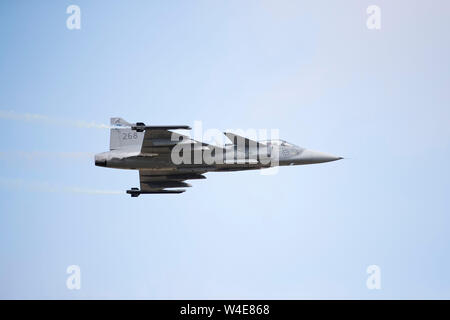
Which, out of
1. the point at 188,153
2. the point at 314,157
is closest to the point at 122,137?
the point at 188,153

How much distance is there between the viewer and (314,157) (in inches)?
1657

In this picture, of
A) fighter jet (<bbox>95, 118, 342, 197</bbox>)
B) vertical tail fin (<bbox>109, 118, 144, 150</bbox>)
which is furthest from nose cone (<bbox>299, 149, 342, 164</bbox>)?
vertical tail fin (<bbox>109, 118, 144, 150</bbox>)

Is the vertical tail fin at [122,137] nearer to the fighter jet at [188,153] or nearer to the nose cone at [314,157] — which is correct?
the fighter jet at [188,153]

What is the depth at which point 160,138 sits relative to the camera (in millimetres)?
39875

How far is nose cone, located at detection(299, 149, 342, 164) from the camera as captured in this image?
41969 mm

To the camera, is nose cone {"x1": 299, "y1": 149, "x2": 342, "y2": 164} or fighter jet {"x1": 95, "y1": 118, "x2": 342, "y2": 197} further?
nose cone {"x1": 299, "y1": 149, "x2": 342, "y2": 164}

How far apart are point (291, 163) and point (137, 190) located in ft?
31.3

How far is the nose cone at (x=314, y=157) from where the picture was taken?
41969mm

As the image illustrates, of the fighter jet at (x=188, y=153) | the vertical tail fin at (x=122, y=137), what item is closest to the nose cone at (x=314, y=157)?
the fighter jet at (x=188, y=153)

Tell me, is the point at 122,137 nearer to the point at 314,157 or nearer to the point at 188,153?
the point at 188,153

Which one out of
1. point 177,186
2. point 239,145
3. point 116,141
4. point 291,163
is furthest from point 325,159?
point 116,141

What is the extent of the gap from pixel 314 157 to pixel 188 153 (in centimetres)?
732

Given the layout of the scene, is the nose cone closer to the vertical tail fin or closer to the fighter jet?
the fighter jet

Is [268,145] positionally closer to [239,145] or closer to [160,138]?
[239,145]
